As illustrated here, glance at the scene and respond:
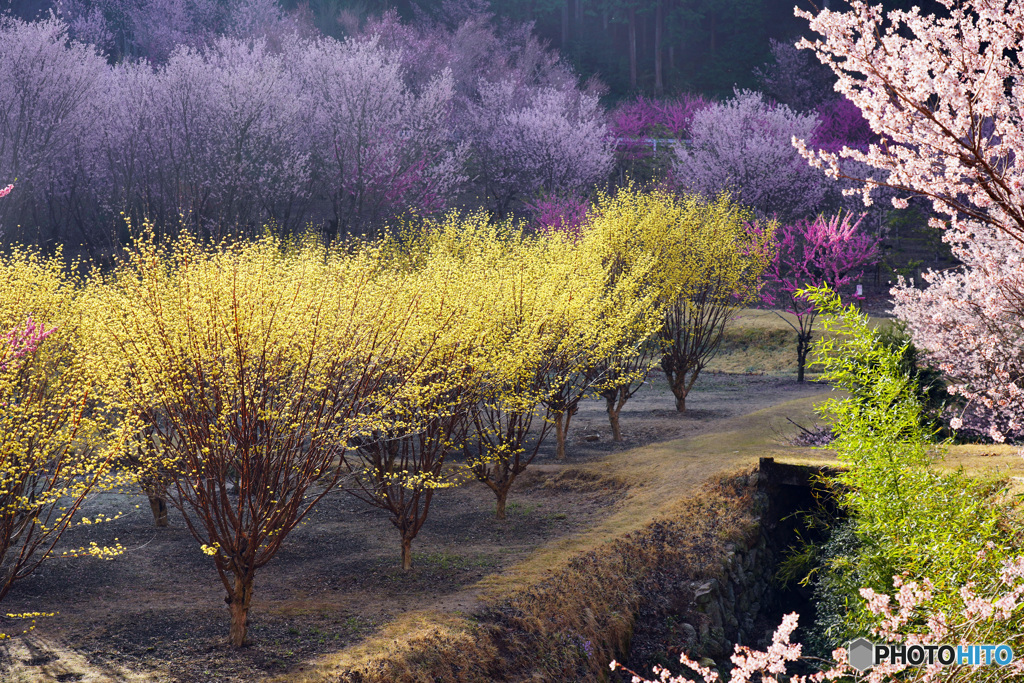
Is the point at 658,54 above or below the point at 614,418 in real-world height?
above

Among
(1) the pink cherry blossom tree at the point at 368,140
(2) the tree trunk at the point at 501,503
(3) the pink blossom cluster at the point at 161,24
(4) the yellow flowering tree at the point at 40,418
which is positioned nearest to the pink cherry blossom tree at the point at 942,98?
(4) the yellow flowering tree at the point at 40,418

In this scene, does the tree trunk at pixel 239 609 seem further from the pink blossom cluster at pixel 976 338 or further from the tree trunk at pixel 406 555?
the pink blossom cluster at pixel 976 338

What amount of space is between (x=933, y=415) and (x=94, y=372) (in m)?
10.5

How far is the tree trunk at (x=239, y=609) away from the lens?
7.32 m

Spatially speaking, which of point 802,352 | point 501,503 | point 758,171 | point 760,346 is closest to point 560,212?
point 760,346

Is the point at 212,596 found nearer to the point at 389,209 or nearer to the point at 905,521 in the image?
the point at 905,521

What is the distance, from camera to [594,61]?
162 feet

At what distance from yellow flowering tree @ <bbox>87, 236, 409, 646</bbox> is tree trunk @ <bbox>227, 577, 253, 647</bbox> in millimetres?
A: 11

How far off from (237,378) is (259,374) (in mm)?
185

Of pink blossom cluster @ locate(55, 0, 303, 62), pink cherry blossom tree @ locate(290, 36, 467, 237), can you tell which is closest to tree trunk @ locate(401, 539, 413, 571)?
pink cherry blossom tree @ locate(290, 36, 467, 237)

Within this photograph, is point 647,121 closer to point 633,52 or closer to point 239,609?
point 633,52

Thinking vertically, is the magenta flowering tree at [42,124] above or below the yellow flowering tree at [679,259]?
above

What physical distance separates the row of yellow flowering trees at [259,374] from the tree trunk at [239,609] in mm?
19

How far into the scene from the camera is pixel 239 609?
7.33m
